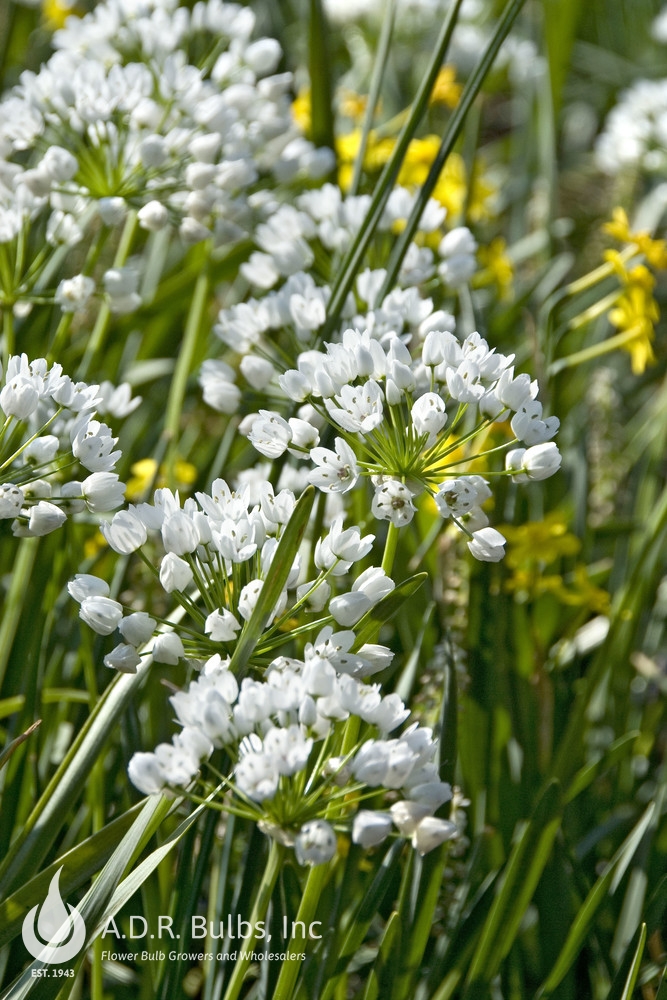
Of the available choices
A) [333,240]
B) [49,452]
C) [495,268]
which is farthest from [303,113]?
[49,452]

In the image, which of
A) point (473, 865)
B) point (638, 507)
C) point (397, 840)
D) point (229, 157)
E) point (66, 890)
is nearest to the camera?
point (66, 890)

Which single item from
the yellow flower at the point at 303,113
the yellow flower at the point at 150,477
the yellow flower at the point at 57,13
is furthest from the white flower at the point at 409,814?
the yellow flower at the point at 57,13

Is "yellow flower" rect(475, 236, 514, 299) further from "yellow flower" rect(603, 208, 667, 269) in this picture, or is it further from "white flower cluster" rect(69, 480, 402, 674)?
"white flower cluster" rect(69, 480, 402, 674)

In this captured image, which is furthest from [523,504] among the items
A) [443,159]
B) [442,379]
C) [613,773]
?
[442,379]

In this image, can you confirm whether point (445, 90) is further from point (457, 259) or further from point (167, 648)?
point (167, 648)

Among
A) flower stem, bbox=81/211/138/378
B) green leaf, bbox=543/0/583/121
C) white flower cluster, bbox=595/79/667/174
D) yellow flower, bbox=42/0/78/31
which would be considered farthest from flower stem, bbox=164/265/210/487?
white flower cluster, bbox=595/79/667/174

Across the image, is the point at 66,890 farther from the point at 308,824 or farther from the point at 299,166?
the point at 299,166
